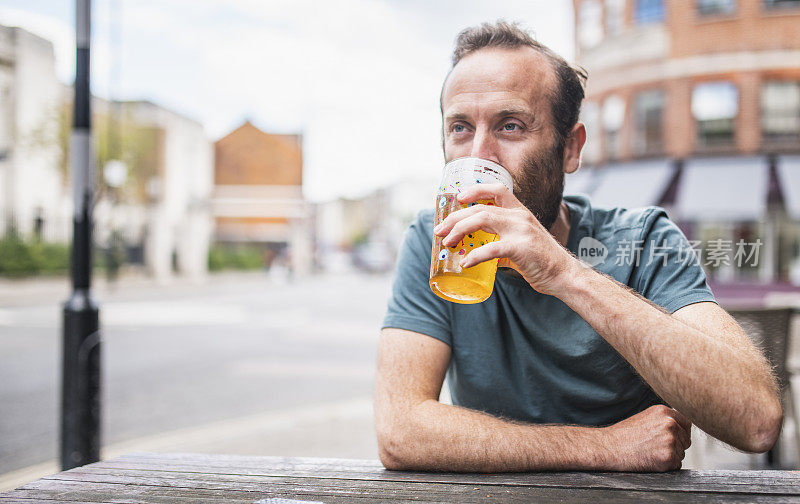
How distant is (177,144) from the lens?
124 feet

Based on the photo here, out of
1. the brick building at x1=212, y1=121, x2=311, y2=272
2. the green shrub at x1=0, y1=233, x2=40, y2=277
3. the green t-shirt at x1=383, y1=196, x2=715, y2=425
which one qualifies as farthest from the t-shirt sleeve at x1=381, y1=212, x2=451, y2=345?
the brick building at x1=212, y1=121, x2=311, y2=272

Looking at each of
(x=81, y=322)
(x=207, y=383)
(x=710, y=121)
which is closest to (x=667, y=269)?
(x=81, y=322)

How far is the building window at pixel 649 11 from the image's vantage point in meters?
14.7

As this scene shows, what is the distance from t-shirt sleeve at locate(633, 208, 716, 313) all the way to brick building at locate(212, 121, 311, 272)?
45.9m

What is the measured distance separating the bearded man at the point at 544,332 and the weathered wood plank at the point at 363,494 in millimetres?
176

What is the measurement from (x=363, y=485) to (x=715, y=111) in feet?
50.1

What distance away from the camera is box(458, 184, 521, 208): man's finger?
129cm

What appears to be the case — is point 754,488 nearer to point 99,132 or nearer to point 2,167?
point 2,167

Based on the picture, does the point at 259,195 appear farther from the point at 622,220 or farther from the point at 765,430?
the point at 765,430

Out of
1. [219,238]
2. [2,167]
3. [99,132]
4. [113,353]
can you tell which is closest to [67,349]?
[113,353]

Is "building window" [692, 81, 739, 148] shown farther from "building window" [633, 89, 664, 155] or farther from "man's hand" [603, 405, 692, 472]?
"man's hand" [603, 405, 692, 472]

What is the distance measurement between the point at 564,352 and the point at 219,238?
155 feet

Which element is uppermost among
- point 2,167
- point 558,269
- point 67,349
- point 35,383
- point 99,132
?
point 99,132

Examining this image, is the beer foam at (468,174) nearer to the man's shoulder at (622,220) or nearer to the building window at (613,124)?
the man's shoulder at (622,220)
